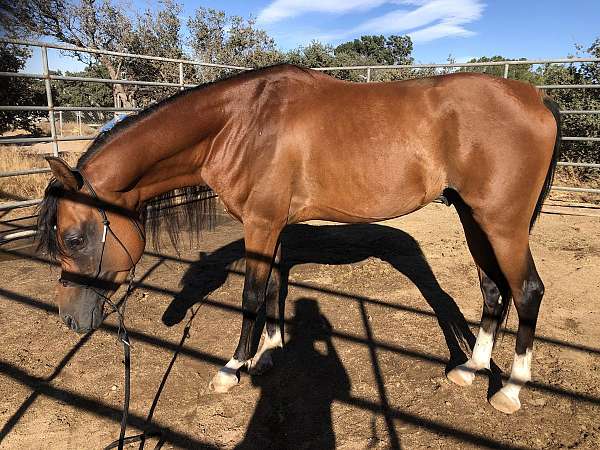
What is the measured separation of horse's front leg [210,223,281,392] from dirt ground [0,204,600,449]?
105mm

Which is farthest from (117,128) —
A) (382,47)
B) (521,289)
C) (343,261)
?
(382,47)

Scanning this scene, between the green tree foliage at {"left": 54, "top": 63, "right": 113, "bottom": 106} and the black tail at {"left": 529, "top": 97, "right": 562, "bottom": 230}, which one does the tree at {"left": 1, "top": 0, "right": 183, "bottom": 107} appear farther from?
the black tail at {"left": 529, "top": 97, "right": 562, "bottom": 230}

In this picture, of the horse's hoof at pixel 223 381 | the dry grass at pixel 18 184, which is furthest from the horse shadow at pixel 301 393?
the dry grass at pixel 18 184

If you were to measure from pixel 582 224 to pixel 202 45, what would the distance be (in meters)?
17.8

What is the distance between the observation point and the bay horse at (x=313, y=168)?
2.25 metres

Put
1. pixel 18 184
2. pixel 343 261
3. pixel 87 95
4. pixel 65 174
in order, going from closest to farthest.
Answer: pixel 65 174 < pixel 343 261 < pixel 18 184 < pixel 87 95

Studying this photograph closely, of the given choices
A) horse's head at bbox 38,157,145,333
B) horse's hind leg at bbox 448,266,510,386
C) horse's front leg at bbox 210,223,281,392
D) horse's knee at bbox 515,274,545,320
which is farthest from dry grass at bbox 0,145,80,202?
horse's knee at bbox 515,274,545,320

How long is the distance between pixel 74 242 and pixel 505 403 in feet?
8.67

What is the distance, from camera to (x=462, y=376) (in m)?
2.58

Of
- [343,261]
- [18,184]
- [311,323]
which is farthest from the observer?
[18,184]

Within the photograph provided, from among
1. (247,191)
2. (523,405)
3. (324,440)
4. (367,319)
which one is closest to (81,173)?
(247,191)

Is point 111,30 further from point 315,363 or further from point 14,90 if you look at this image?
point 315,363

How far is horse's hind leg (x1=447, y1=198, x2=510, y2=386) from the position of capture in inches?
106

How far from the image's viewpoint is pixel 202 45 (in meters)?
18.8
